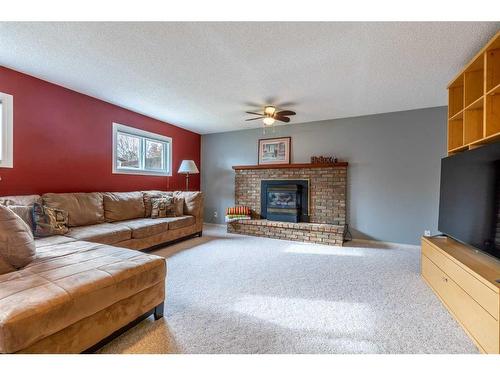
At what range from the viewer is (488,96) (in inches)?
74.4

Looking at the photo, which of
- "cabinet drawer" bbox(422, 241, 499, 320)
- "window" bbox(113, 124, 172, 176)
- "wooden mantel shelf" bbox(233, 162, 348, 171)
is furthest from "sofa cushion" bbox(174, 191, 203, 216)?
"cabinet drawer" bbox(422, 241, 499, 320)

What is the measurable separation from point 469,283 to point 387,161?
2.77 metres

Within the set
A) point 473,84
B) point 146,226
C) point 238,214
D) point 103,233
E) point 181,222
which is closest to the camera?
point 473,84

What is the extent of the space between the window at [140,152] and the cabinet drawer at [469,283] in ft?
15.0

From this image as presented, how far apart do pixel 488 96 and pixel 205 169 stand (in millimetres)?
5012

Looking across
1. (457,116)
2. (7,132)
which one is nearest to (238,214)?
(7,132)

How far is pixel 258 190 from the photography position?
5027mm

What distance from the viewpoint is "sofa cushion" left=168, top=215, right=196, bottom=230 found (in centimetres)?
367

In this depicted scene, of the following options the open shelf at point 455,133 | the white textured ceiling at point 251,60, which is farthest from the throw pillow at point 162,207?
the open shelf at point 455,133

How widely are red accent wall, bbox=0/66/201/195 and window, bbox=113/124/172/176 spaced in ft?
0.39

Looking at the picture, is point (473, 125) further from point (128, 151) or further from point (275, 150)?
point (128, 151)

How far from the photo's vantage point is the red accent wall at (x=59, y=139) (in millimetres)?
2721

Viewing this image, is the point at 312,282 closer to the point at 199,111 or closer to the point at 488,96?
the point at 488,96
